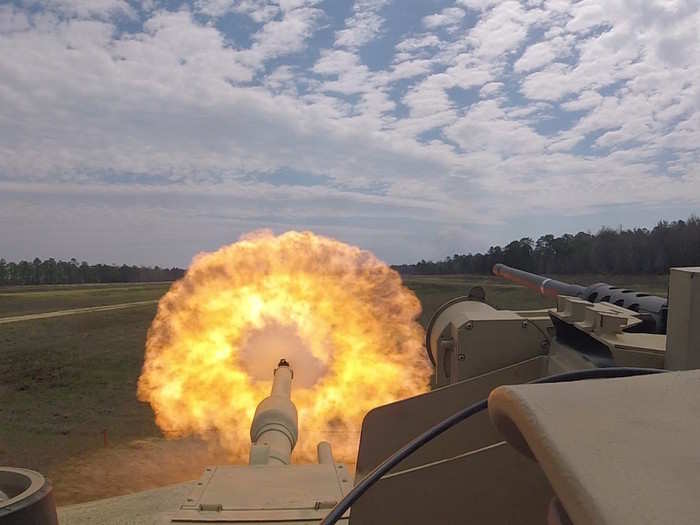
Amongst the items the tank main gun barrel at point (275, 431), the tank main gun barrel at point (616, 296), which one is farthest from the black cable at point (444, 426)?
the tank main gun barrel at point (616, 296)

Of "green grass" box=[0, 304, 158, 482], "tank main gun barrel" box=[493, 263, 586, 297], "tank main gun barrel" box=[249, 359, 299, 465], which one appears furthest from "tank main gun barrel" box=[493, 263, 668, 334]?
"green grass" box=[0, 304, 158, 482]

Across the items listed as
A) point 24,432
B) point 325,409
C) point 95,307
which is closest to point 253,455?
point 325,409

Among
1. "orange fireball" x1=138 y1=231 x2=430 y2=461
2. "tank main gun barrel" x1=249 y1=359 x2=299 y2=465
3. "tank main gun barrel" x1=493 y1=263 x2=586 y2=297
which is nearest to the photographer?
"tank main gun barrel" x1=249 y1=359 x2=299 y2=465

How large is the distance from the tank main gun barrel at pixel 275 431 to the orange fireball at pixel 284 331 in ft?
Result: 8.12

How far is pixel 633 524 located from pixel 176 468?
38.4 ft

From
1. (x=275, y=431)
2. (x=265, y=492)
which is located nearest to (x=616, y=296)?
(x=275, y=431)

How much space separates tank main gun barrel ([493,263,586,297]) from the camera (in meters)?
7.67

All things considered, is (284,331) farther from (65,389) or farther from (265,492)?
(65,389)

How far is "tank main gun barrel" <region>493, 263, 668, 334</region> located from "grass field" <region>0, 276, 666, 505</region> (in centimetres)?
79

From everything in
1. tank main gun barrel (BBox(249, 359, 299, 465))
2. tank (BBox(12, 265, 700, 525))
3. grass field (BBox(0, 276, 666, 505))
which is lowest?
grass field (BBox(0, 276, 666, 505))

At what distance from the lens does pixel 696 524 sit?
958 mm

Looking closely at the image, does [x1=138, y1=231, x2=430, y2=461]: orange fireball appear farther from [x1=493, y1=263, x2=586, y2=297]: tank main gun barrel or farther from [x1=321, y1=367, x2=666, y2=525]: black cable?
[x1=321, y1=367, x2=666, y2=525]: black cable

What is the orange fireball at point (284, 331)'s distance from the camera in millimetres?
9641

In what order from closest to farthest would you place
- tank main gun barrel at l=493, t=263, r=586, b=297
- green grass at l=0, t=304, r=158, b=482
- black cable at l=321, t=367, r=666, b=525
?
black cable at l=321, t=367, r=666, b=525 < tank main gun barrel at l=493, t=263, r=586, b=297 < green grass at l=0, t=304, r=158, b=482
